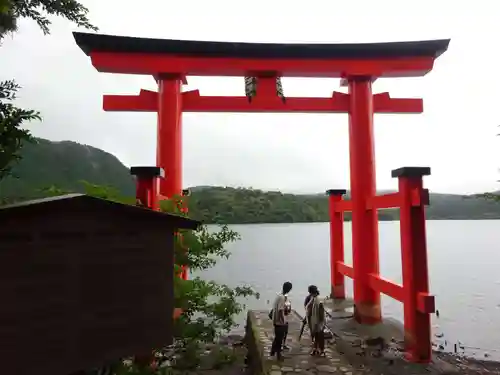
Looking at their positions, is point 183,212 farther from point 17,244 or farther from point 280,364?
point 17,244

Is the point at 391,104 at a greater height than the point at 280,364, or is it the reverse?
the point at 391,104

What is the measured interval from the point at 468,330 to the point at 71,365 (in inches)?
533

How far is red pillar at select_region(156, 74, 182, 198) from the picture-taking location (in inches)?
295

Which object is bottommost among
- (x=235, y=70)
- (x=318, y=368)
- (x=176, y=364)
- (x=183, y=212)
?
(x=176, y=364)

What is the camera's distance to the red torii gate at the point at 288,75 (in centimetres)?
751

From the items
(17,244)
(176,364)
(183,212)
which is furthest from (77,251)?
(176,364)

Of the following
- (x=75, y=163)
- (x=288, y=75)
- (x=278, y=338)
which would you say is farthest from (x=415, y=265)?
(x=75, y=163)

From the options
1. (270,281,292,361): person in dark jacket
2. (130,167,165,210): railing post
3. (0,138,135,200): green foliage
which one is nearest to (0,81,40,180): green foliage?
(130,167,165,210): railing post

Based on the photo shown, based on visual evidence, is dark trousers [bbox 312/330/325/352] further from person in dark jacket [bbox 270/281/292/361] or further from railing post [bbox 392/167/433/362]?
railing post [bbox 392/167/433/362]

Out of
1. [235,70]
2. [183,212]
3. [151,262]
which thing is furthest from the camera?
[235,70]

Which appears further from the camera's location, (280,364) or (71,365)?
(280,364)

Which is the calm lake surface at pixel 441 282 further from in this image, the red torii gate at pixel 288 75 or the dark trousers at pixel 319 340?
the dark trousers at pixel 319 340

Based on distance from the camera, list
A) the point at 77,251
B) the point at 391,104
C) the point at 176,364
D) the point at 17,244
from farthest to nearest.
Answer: the point at 391,104, the point at 176,364, the point at 77,251, the point at 17,244

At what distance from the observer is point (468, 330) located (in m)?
12.7
